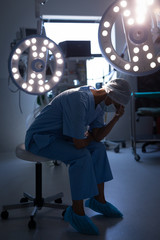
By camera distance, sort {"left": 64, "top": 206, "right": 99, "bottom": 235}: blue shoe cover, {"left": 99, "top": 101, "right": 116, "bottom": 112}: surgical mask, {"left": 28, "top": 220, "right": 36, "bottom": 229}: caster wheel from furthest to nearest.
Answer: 1. {"left": 99, "top": 101, "right": 116, "bottom": 112}: surgical mask
2. {"left": 28, "top": 220, "right": 36, "bottom": 229}: caster wheel
3. {"left": 64, "top": 206, "right": 99, "bottom": 235}: blue shoe cover

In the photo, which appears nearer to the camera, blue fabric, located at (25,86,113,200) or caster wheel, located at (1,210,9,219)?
blue fabric, located at (25,86,113,200)

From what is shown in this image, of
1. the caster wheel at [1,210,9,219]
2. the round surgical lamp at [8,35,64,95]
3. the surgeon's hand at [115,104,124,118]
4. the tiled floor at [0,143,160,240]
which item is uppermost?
the round surgical lamp at [8,35,64,95]

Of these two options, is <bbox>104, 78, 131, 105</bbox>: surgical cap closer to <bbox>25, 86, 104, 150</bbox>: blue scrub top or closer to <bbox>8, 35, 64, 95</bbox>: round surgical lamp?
<bbox>25, 86, 104, 150</bbox>: blue scrub top

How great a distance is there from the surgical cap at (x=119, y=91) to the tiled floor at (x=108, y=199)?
688 millimetres

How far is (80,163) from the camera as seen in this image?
148 cm

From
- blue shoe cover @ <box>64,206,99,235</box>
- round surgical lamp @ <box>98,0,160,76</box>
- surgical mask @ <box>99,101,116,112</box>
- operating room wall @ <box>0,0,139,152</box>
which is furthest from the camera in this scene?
operating room wall @ <box>0,0,139,152</box>

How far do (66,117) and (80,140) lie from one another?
0.48 ft

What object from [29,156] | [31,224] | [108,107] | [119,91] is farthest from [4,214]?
[119,91]

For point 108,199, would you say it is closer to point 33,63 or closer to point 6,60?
point 33,63

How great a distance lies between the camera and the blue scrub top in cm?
150

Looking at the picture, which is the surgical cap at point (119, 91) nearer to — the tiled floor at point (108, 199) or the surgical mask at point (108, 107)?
the surgical mask at point (108, 107)

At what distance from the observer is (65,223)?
1.63 metres

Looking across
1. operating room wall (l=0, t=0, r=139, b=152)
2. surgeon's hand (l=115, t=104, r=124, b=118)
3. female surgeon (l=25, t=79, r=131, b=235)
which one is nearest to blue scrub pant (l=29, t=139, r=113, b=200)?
female surgeon (l=25, t=79, r=131, b=235)

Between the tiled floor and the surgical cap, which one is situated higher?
the surgical cap
